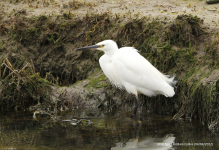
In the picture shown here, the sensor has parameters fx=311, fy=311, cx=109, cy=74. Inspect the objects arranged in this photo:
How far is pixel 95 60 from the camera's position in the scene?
8195mm

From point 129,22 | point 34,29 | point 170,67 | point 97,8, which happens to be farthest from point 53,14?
point 170,67

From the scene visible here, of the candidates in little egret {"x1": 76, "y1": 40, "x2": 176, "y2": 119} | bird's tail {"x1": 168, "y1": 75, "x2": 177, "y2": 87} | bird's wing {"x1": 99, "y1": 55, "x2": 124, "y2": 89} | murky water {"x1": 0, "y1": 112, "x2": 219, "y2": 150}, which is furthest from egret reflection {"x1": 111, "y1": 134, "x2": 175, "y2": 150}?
bird's wing {"x1": 99, "y1": 55, "x2": 124, "y2": 89}

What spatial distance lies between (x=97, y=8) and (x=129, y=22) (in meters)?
1.83

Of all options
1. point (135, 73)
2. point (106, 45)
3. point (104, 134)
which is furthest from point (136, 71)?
point (104, 134)

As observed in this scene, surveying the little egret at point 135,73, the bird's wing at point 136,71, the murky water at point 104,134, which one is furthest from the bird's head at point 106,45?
the murky water at point 104,134

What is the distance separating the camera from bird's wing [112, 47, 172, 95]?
245 inches

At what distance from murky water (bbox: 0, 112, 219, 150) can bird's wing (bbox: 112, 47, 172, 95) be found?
70 centimetres

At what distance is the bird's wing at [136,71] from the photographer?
245 inches

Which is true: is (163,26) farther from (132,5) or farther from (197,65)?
(132,5)

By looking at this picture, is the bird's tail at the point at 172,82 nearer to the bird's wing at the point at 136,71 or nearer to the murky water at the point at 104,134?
the bird's wing at the point at 136,71

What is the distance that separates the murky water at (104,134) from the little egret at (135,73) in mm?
615

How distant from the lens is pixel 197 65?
6.80 m

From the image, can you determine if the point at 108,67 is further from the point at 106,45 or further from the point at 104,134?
the point at 104,134

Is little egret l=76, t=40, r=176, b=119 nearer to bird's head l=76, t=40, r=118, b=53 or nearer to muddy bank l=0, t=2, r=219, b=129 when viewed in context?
bird's head l=76, t=40, r=118, b=53
